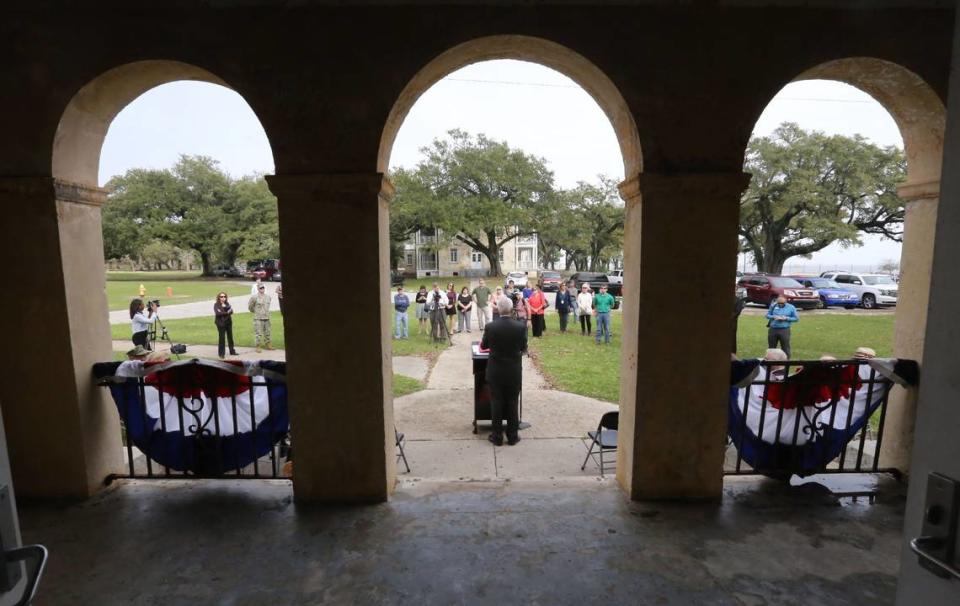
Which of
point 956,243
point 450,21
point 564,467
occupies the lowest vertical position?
point 564,467

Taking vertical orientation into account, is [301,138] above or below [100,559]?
above

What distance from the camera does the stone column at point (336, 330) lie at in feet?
11.5

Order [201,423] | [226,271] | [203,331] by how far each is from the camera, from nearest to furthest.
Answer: [201,423] < [203,331] < [226,271]

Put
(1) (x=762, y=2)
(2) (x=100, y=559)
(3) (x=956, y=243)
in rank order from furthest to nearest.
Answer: (1) (x=762, y=2)
(2) (x=100, y=559)
(3) (x=956, y=243)

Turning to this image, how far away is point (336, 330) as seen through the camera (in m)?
3.58

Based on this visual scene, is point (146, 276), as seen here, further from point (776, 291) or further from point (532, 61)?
point (532, 61)

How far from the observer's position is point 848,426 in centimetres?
396

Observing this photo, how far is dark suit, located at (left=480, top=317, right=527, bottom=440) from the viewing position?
18.4 ft

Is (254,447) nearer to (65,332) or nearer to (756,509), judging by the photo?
(65,332)

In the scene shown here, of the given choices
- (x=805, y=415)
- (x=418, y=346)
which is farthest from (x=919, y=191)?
(x=418, y=346)

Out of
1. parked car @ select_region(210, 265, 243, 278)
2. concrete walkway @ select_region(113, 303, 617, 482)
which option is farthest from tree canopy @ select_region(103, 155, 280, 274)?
concrete walkway @ select_region(113, 303, 617, 482)

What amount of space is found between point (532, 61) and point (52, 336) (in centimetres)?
437

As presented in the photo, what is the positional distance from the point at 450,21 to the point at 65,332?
372 centimetres

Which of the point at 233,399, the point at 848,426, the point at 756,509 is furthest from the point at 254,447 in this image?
the point at 848,426
